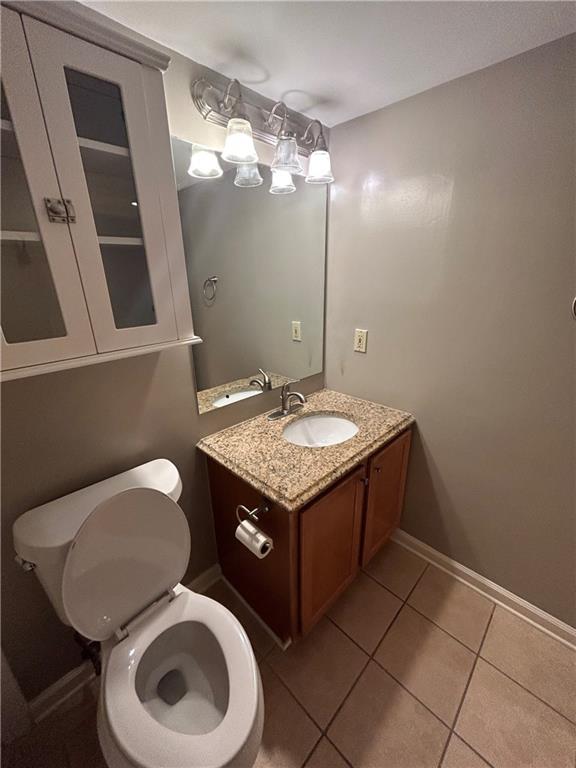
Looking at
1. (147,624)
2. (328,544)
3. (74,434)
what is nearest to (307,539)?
(328,544)

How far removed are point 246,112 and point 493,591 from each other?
91.8 inches

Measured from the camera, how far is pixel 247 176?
1.27m

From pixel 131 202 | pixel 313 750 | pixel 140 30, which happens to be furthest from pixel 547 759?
pixel 140 30

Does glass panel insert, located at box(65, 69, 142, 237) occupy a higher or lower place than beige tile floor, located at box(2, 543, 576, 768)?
higher

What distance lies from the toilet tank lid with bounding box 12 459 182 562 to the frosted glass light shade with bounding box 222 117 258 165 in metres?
1.12

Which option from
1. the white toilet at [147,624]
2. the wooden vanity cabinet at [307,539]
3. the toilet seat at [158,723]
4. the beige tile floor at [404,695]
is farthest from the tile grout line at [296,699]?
the toilet seat at [158,723]

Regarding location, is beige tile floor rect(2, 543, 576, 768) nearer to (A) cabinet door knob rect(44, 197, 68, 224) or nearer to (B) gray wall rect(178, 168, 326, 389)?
(B) gray wall rect(178, 168, 326, 389)

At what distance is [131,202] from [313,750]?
71.1 inches

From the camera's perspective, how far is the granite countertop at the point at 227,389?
1.29 meters

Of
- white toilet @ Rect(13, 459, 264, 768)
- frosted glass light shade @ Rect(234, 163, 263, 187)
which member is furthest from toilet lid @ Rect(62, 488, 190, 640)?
frosted glass light shade @ Rect(234, 163, 263, 187)

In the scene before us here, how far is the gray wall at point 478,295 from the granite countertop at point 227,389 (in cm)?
48

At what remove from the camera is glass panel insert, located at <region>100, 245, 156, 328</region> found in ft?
2.76

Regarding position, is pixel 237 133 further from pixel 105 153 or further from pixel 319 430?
pixel 319 430

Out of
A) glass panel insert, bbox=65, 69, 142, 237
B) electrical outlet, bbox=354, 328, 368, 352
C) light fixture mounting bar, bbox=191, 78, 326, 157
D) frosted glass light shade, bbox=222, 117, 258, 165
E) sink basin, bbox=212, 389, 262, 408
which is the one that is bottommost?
sink basin, bbox=212, 389, 262, 408
